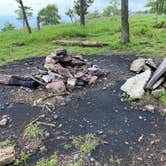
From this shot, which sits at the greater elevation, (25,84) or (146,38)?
(25,84)

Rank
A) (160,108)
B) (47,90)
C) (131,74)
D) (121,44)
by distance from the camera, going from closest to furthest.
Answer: (160,108) → (47,90) → (131,74) → (121,44)

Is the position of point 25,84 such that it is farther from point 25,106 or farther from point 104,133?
point 104,133

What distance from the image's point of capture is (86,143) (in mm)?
4367

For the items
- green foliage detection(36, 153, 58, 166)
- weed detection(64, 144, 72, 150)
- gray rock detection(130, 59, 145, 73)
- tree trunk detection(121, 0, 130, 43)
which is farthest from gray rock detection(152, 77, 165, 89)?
tree trunk detection(121, 0, 130, 43)

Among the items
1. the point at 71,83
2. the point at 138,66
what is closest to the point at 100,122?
the point at 71,83

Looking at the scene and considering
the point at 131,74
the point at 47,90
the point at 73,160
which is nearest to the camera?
the point at 73,160

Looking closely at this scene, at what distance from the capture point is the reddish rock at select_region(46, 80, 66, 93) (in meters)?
5.97

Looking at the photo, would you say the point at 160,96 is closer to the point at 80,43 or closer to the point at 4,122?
the point at 4,122

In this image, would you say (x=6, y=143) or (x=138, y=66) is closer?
(x=6, y=143)

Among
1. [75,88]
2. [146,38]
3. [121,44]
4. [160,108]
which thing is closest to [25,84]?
[75,88]

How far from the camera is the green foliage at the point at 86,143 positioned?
4230 mm

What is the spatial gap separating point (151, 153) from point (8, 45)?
30.2 ft

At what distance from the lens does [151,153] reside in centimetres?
416

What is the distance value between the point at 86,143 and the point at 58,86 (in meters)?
1.93
